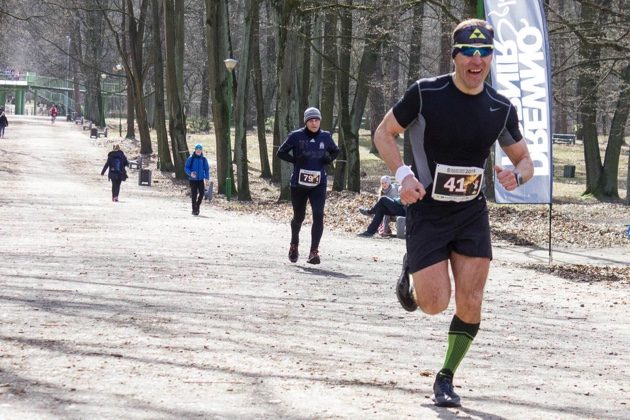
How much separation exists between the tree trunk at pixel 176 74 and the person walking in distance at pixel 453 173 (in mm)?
33294

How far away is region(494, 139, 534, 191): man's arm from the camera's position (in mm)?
6535

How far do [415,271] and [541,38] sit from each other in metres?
11.2

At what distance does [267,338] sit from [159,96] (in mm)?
37422

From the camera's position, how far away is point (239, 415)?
585 cm

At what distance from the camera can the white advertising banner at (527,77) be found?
1661 cm

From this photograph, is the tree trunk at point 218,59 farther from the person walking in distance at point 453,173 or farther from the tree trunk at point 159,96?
the person walking in distance at point 453,173

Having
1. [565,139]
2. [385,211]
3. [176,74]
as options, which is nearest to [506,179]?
[385,211]

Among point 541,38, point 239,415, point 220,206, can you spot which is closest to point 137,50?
point 220,206

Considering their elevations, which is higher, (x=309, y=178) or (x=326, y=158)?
(x=326, y=158)

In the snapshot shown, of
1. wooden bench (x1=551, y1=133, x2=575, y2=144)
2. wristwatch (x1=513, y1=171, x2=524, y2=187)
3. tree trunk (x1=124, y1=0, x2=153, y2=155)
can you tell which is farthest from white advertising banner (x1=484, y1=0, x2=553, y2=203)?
wooden bench (x1=551, y1=133, x2=575, y2=144)

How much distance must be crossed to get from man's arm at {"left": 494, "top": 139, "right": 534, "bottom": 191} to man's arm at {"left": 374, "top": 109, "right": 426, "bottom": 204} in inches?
21.4

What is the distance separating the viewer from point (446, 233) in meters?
6.47

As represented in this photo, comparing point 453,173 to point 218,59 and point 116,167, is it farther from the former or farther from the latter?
point 218,59

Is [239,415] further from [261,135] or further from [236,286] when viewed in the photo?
[261,135]
